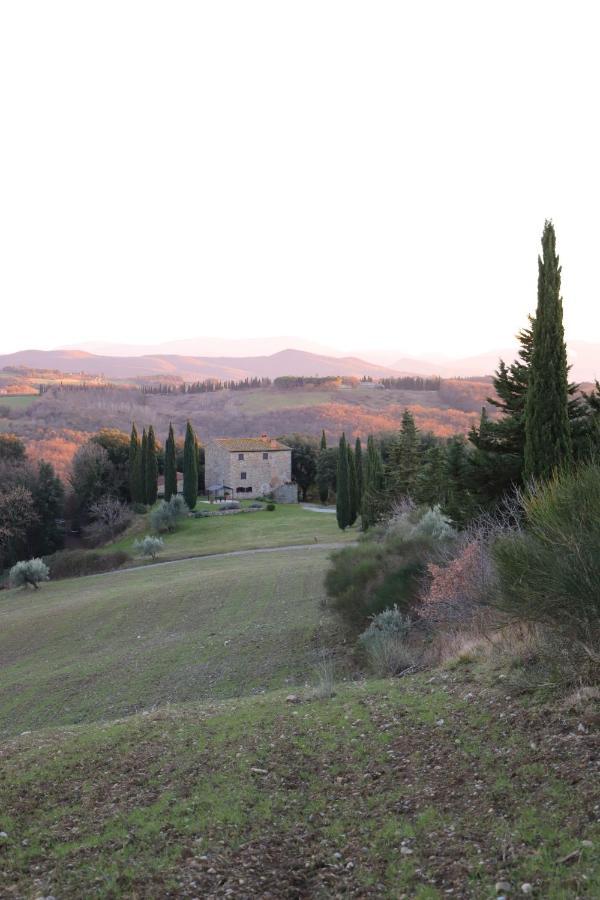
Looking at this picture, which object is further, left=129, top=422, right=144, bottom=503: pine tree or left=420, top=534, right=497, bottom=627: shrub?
left=129, top=422, right=144, bottom=503: pine tree

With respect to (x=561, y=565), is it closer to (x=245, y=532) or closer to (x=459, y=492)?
(x=459, y=492)

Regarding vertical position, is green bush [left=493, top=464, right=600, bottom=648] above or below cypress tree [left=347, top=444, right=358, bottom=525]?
above

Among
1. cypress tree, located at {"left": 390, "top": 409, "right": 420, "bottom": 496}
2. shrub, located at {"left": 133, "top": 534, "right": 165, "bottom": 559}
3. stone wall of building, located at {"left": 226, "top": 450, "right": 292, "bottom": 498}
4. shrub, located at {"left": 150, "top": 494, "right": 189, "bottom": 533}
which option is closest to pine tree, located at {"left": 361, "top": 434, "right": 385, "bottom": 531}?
cypress tree, located at {"left": 390, "top": 409, "right": 420, "bottom": 496}

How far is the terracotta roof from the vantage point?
59.8 m

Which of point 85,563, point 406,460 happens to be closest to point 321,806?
point 406,460

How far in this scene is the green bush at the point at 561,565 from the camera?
260 inches

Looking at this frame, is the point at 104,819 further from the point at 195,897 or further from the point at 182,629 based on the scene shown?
the point at 182,629

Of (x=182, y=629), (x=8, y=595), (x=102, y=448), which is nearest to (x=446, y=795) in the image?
(x=182, y=629)

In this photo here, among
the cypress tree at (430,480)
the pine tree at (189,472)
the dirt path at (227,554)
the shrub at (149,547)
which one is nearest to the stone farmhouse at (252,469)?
the pine tree at (189,472)

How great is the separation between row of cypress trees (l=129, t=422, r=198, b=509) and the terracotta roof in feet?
19.4

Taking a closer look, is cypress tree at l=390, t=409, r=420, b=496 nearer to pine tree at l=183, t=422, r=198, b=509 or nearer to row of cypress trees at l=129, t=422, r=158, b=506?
pine tree at l=183, t=422, r=198, b=509

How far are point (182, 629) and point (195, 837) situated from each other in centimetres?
1599

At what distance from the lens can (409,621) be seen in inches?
584

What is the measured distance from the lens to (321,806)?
620cm
